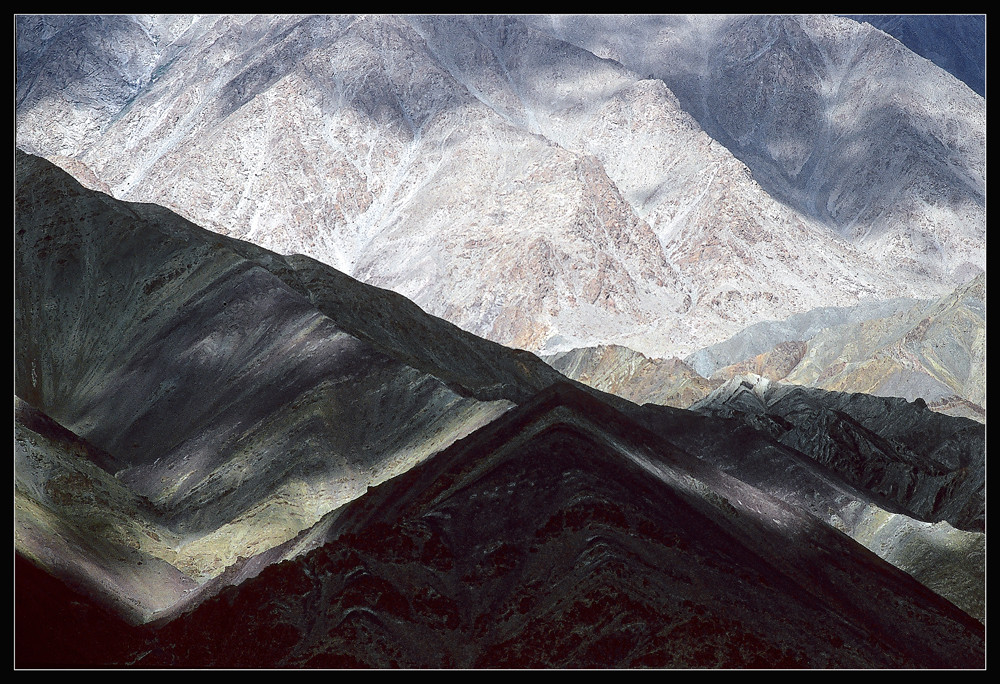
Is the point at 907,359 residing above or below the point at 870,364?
above

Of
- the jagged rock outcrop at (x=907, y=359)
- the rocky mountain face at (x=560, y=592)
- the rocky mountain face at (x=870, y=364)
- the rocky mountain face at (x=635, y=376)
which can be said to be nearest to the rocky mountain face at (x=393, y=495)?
the rocky mountain face at (x=560, y=592)

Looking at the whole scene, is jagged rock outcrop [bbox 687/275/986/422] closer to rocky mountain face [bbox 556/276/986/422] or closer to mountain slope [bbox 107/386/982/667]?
rocky mountain face [bbox 556/276/986/422]

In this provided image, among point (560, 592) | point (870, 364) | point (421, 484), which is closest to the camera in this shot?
point (560, 592)

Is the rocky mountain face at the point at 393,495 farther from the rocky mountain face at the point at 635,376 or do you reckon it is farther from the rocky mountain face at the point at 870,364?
the rocky mountain face at the point at 870,364

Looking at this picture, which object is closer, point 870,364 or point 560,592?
point 560,592

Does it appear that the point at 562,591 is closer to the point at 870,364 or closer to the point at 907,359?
the point at 870,364

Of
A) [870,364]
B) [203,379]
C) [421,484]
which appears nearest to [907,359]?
[870,364]

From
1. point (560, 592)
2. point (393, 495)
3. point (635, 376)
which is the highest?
point (560, 592)

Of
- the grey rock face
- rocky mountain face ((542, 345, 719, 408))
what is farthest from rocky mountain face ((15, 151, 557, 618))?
rocky mountain face ((542, 345, 719, 408))
